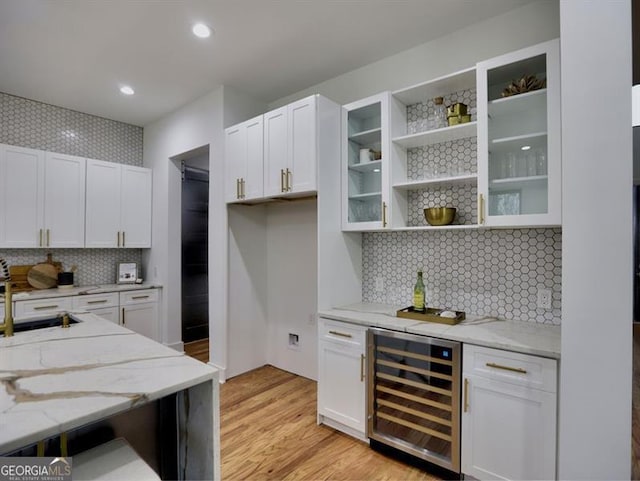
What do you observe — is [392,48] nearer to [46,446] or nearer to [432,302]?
[432,302]

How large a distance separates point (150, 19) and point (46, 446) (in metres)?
2.60

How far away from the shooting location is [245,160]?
10.6 feet

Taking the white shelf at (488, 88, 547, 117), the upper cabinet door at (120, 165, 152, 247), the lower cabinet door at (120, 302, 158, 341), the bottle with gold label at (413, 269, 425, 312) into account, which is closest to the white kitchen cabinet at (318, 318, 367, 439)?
the bottle with gold label at (413, 269, 425, 312)

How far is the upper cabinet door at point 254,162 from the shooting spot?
3084mm

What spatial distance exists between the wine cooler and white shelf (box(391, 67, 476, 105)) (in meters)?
1.69

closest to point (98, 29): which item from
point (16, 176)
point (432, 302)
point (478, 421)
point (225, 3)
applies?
point (225, 3)

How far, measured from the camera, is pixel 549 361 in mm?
1646

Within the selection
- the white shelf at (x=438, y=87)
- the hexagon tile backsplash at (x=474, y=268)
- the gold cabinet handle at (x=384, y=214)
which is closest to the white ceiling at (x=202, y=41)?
the white shelf at (x=438, y=87)

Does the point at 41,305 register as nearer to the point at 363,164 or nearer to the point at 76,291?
the point at 76,291

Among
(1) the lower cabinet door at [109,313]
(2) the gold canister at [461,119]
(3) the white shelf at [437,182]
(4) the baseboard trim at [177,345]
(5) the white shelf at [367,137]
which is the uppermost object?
(5) the white shelf at [367,137]

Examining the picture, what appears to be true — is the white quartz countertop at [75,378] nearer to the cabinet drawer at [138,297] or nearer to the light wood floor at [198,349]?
the cabinet drawer at [138,297]

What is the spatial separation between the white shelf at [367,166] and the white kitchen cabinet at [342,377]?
1235 mm

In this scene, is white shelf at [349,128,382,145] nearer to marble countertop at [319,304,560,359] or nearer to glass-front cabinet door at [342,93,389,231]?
glass-front cabinet door at [342,93,389,231]

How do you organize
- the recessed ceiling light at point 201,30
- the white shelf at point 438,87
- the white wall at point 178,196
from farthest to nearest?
1. the white wall at point 178,196
2. the recessed ceiling light at point 201,30
3. the white shelf at point 438,87
